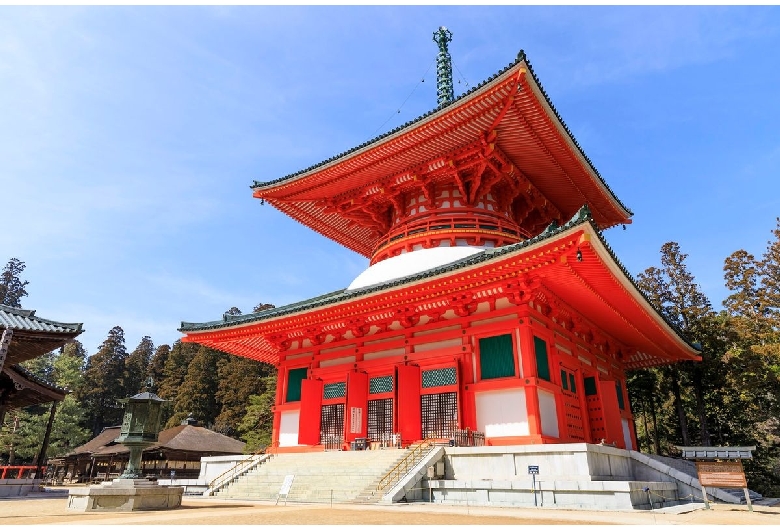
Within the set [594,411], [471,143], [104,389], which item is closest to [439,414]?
[594,411]

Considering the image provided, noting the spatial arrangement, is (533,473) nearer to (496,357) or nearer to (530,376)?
(530,376)

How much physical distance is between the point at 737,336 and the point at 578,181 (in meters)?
14.5

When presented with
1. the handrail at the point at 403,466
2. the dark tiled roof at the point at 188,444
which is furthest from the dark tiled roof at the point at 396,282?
the dark tiled roof at the point at 188,444

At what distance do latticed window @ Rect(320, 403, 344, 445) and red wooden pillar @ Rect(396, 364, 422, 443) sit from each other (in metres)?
2.59

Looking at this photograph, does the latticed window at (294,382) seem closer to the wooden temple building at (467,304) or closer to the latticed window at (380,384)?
the wooden temple building at (467,304)

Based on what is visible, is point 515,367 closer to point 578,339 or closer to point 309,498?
point 578,339

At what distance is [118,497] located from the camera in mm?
10875

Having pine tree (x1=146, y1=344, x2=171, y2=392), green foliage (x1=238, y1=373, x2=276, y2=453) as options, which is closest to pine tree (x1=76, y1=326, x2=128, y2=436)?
pine tree (x1=146, y1=344, x2=171, y2=392)

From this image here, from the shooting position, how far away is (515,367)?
579 inches

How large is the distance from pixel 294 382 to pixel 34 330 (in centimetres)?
911

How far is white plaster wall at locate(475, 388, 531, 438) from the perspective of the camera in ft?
46.5

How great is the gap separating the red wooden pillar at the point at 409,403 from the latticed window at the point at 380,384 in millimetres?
905

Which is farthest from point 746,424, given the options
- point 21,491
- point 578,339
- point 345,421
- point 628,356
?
point 21,491

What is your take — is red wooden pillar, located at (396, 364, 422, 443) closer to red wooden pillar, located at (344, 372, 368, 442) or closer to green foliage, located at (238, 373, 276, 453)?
red wooden pillar, located at (344, 372, 368, 442)
